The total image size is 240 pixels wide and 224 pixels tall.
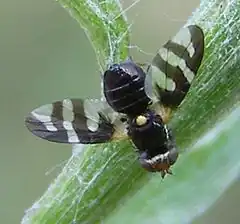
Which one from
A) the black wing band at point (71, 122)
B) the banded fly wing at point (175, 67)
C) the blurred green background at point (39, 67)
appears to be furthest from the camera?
the blurred green background at point (39, 67)

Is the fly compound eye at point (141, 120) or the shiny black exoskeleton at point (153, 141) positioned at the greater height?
the fly compound eye at point (141, 120)

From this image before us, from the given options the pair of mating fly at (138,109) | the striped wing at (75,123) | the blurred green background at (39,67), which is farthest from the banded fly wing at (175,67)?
the blurred green background at (39,67)

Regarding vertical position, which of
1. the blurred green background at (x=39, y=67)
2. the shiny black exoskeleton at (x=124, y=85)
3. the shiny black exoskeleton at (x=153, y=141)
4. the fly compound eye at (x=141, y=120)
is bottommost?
the blurred green background at (x=39, y=67)

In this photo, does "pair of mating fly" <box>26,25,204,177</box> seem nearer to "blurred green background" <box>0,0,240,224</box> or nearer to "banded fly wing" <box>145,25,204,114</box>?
"banded fly wing" <box>145,25,204,114</box>

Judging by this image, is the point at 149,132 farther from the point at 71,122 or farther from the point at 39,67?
the point at 39,67

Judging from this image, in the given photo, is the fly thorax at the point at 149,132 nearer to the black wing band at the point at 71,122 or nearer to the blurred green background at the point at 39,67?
the black wing band at the point at 71,122

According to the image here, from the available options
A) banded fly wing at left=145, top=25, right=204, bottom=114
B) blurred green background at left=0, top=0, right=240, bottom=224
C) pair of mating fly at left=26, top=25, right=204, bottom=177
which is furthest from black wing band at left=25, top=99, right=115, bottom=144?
blurred green background at left=0, top=0, right=240, bottom=224
